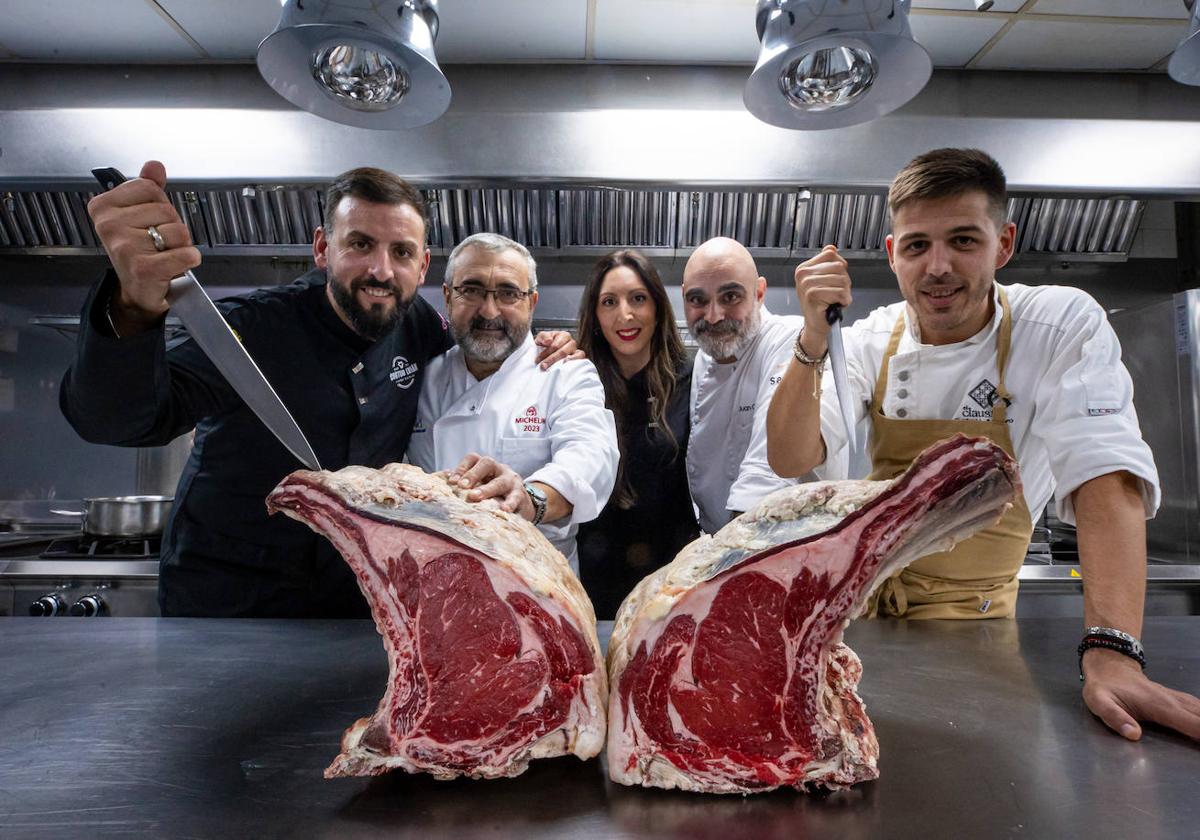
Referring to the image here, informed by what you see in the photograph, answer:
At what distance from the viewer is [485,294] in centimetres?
230

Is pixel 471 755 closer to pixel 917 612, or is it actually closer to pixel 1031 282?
pixel 917 612

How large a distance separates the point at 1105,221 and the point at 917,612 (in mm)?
3159

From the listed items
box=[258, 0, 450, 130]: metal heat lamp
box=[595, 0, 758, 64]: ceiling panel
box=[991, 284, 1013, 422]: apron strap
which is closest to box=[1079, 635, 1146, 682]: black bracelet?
box=[991, 284, 1013, 422]: apron strap

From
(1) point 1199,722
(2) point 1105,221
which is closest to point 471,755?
(1) point 1199,722

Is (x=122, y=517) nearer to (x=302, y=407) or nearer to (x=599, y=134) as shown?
(x=302, y=407)

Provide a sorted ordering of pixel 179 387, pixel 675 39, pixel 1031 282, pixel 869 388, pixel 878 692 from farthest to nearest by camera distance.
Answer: pixel 1031 282
pixel 675 39
pixel 869 388
pixel 179 387
pixel 878 692

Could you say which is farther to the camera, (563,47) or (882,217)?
(882,217)

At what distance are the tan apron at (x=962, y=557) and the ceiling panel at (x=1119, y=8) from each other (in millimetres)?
1927

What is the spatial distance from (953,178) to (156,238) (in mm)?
1629

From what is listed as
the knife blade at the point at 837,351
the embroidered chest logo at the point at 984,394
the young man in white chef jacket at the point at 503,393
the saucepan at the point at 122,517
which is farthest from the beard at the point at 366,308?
the saucepan at the point at 122,517

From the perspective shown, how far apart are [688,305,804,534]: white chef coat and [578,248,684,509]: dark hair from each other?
0.44ft

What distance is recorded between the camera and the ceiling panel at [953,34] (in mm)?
2990

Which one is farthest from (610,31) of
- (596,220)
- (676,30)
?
(596,220)

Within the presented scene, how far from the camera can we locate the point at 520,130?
3.24 metres
